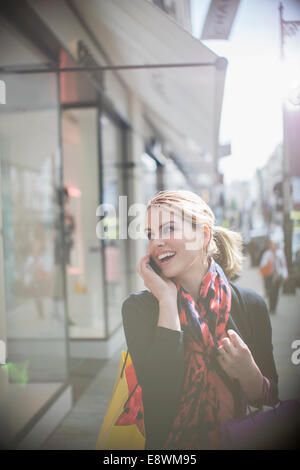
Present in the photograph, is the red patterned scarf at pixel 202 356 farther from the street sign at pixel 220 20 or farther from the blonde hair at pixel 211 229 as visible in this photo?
the street sign at pixel 220 20

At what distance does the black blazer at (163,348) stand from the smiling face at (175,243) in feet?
0.47

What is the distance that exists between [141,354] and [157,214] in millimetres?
529

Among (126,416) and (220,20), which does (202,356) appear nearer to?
(126,416)

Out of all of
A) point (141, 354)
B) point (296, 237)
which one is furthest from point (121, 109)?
point (141, 354)

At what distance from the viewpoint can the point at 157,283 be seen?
1.42m

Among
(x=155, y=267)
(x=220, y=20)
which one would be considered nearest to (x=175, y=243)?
(x=155, y=267)

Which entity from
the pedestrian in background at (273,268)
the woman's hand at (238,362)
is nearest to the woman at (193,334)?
the woman's hand at (238,362)

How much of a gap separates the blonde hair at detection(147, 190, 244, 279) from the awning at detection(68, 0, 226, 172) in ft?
1.81

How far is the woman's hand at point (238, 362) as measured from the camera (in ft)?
4.66

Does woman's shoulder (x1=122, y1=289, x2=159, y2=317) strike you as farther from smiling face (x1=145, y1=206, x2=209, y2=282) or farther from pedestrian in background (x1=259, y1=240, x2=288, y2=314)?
pedestrian in background (x1=259, y1=240, x2=288, y2=314)

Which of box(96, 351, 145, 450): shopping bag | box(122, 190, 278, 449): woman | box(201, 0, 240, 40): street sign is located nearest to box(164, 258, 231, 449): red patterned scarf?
box(122, 190, 278, 449): woman

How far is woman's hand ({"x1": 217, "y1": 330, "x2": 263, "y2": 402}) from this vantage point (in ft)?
4.66
